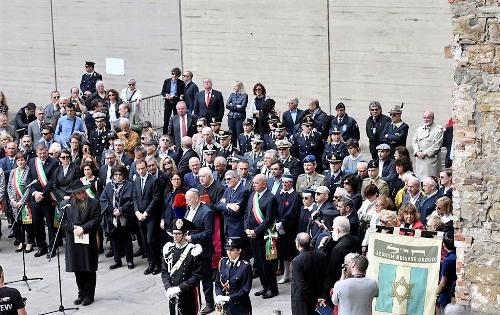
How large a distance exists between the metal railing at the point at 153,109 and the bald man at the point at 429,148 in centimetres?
926

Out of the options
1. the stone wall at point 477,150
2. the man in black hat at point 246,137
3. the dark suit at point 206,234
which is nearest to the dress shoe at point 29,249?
the man in black hat at point 246,137

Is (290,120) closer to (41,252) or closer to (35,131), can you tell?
(35,131)

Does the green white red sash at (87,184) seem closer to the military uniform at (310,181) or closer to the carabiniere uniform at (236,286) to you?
the military uniform at (310,181)

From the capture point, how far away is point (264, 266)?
61.4 ft

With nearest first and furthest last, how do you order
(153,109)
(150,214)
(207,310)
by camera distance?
1. (207,310)
2. (150,214)
3. (153,109)

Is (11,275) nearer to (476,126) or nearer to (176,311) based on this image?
(176,311)

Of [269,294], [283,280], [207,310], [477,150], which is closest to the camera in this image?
[477,150]

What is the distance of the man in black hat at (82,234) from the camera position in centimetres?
1888

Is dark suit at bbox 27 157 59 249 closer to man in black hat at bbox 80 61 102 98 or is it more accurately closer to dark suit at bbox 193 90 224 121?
dark suit at bbox 193 90 224 121

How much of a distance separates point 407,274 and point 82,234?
234 inches

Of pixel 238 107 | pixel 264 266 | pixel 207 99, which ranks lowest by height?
pixel 264 266

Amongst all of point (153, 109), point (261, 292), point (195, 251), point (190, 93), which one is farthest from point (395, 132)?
point (153, 109)

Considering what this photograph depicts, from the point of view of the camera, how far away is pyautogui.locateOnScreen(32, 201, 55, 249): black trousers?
71.6ft

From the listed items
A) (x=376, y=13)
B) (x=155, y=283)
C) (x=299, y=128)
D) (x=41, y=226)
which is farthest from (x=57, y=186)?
(x=376, y=13)
